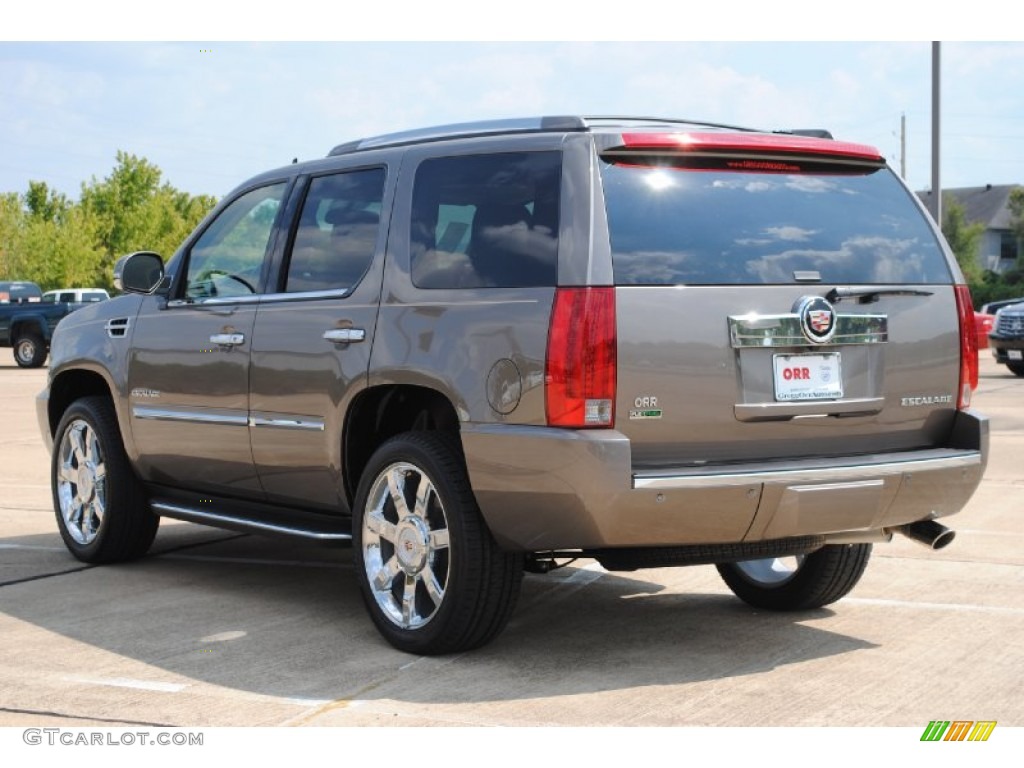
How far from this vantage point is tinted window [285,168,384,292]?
6.13 meters

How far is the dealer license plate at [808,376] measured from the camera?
528cm

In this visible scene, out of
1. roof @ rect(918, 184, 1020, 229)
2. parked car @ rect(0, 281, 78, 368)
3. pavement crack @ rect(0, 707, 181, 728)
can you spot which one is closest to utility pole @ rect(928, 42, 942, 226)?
parked car @ rect(0, 281, 78, 368)

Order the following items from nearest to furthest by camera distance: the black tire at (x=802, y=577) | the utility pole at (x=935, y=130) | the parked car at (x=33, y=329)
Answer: the black tire at (x=802, y=577)
the utility pole at (x=935, y=130)
the parked car at (x=33, y=329)

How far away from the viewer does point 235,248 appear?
6.99m

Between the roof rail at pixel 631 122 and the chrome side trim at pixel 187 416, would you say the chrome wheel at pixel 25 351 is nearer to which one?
the chrome side trim at pixel 187 416

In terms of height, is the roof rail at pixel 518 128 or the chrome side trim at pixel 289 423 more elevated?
the roof rail at pixel 518 128

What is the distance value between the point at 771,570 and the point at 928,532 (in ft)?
2.99

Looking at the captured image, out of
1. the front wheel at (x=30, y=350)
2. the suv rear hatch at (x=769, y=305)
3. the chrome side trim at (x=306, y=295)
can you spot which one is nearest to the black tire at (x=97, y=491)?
the chrome side trim at (x=306, y=295)

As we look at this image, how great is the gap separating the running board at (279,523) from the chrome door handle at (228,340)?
2.47 ft

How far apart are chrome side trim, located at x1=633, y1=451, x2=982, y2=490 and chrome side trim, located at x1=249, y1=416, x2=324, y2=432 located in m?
1.66

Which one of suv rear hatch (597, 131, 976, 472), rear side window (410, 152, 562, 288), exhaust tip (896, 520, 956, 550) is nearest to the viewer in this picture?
suv rear hatch (597, 131, 976, 472)

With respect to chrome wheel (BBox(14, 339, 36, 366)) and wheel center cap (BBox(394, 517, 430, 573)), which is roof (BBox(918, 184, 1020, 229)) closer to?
chrome wheel (BBox(14, 339, 36, 366))
